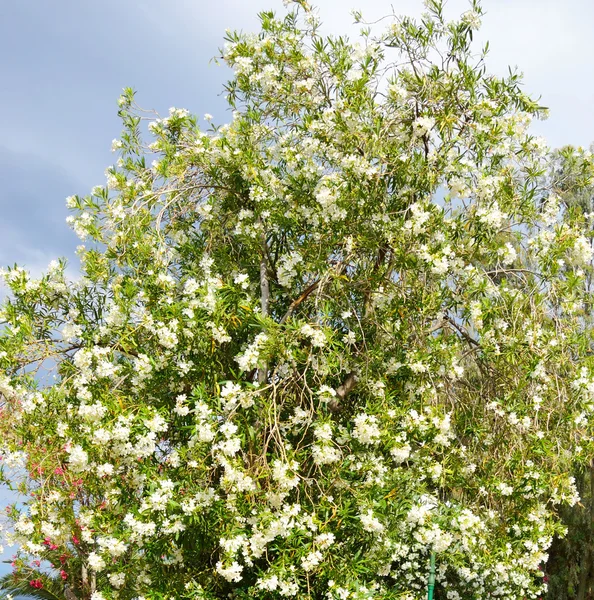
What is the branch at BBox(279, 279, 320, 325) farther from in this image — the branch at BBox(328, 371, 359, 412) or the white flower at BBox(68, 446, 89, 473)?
the white flower at BBox(68, 446, 89, 473)

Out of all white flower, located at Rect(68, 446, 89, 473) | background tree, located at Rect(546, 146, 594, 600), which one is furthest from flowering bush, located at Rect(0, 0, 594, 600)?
background tree, located at Rect(546, 146, 594, 600)

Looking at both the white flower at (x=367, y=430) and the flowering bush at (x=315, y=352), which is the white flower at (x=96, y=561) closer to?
the flowering bush at (x=315, y=352)

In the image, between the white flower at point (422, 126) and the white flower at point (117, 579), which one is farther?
the white flower at point (422, 126)

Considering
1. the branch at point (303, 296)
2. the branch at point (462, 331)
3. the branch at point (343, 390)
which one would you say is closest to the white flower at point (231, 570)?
the branch at point (343, 390)

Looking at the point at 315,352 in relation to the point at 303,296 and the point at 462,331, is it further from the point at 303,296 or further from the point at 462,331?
the point at 462,331

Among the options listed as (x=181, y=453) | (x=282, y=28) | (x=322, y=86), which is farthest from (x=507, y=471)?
(x=282, y=28)

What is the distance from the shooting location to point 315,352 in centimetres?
467

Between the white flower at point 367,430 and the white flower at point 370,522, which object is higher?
the white flower at point 367,430

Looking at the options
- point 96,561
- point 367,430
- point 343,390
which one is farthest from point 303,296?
point 96,561

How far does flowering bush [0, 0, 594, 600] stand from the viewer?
13.9 feet

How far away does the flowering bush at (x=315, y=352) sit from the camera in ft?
13.9

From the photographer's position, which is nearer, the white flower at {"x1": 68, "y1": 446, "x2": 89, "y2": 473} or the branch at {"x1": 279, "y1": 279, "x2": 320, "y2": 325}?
the white flower at {"x1": 68, "y1": 446, "x2": 89, "y2": 473}

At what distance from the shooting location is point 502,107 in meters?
5.00

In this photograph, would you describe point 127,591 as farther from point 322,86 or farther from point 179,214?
point 322,86
